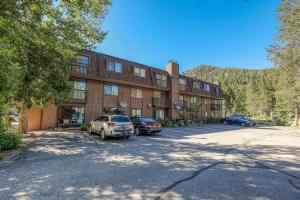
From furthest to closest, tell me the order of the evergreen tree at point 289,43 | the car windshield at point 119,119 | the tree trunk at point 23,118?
1. the evergreen tree at point 289,43
2. the tree trunk at point 23,118
3. the car windshield at point 119,119

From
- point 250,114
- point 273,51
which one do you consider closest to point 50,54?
point 273,51

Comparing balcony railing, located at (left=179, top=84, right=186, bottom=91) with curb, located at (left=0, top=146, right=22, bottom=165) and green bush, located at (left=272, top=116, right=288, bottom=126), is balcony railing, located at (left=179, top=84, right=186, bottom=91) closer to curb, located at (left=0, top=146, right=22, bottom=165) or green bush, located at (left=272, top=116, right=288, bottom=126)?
green bush, located at (left=272, top=116, right=288, bottom=126)

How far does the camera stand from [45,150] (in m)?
9.29

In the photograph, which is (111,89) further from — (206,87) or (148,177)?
(206,87)

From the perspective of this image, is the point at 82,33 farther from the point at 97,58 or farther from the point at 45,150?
the point at 97,58

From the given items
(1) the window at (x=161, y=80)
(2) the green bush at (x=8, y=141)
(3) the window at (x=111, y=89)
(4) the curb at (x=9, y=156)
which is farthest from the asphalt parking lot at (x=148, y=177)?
(1) the window at (x=161, y=80)

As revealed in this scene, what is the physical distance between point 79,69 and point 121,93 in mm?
6014

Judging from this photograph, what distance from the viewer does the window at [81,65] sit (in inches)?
755

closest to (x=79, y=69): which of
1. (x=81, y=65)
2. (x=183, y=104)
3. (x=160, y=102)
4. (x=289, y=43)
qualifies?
(x=81, y=65)

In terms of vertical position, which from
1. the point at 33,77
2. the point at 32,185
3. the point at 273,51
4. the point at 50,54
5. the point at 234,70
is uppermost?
the point at 234,70

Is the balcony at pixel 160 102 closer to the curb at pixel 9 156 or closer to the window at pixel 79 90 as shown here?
the window at pixel 79 90

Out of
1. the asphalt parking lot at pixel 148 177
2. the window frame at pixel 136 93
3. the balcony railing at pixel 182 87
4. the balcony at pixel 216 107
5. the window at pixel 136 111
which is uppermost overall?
the balcony railing at pixel 182 87

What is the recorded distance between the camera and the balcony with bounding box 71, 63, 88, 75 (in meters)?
19.1

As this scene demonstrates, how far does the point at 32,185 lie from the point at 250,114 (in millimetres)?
81183
